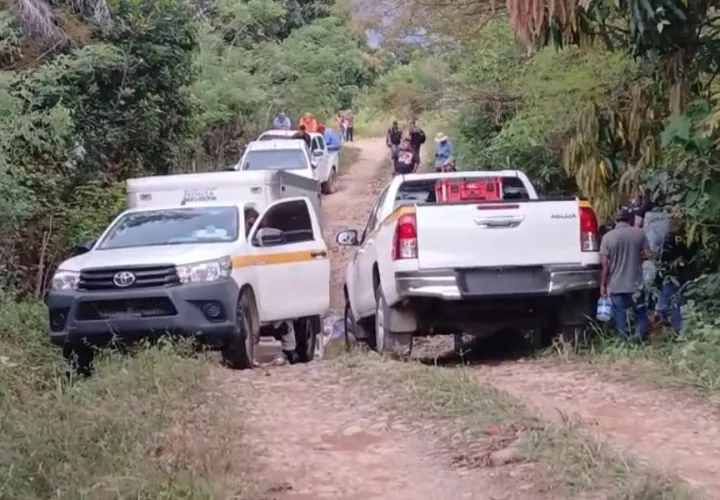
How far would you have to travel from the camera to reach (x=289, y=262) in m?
12.4

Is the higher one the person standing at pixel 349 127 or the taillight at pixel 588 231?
the person standing at pixel 349 127

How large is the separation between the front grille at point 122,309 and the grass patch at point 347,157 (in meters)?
27.3

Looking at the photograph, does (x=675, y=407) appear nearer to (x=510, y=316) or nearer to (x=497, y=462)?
(x=497, y=462)

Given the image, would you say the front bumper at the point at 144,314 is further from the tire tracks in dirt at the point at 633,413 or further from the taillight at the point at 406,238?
the tire tracks in dirt at the point at 633,413

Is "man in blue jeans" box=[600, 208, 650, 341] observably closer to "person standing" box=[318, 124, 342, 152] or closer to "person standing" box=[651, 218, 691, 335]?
"person standing" box=[651, 218, 691, 335]

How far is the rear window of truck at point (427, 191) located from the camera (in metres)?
12.4

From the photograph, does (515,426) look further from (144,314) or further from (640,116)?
(640,116)

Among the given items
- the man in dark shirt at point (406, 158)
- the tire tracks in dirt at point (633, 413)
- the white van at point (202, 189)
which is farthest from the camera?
the man in dark shirt at point (406, 158)

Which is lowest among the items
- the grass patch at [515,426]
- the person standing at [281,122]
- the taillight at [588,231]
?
the grass patch at [515,426]

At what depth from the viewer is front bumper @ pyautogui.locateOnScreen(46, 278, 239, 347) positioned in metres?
10.4

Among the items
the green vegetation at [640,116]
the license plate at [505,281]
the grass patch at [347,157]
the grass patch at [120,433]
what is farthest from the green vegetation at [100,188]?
the green vegetation at [640,116]

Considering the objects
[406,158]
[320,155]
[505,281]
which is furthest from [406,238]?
[320,155]

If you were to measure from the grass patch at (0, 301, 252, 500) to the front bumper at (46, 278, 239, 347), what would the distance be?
1.40ft

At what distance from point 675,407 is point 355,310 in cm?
569
